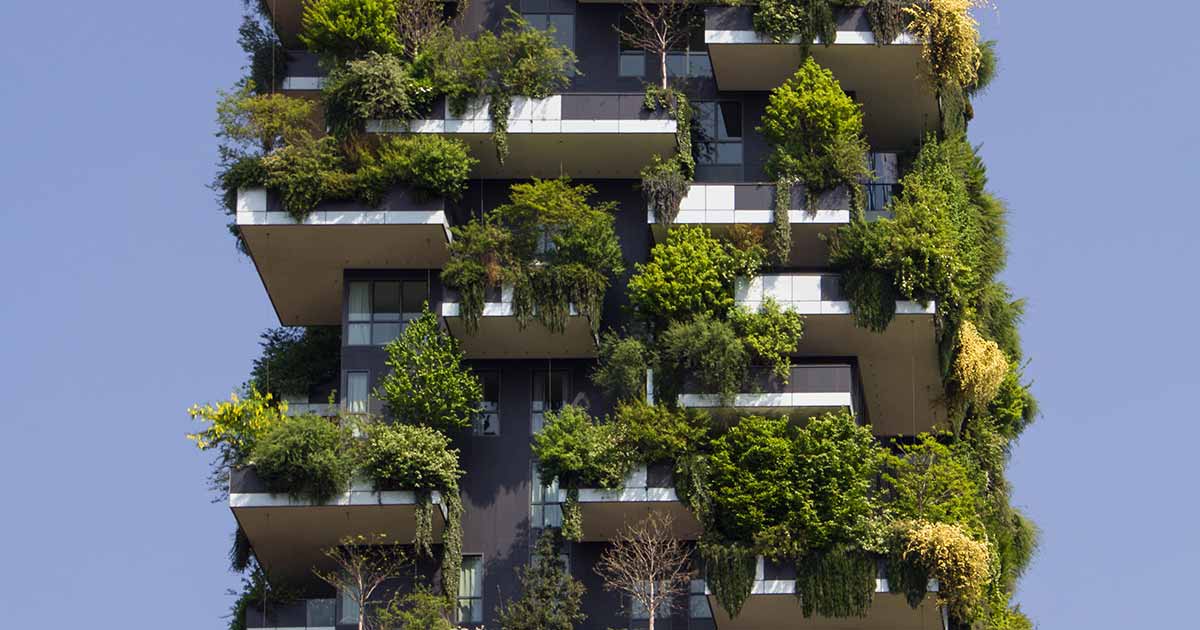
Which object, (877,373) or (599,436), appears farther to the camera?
(877,373)

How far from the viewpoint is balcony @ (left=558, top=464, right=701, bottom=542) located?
75.6 metres

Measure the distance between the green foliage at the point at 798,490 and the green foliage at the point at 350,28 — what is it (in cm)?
1348

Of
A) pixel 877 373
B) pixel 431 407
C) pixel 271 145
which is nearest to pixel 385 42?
pixel 271 145

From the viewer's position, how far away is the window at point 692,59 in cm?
8144

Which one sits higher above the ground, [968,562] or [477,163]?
[477,163]

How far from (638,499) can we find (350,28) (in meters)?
13.6

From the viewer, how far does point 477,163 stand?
257 feet

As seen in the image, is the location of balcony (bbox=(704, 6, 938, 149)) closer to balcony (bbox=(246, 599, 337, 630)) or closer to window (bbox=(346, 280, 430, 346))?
window (bbox=(346, 280, 430, 346))

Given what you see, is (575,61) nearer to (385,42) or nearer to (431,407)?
(385,42)

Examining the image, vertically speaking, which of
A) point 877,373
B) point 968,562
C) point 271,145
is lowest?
point 968,562

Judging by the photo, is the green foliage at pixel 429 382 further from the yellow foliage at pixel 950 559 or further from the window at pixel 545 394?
the yellow foliage at pixel 950 559

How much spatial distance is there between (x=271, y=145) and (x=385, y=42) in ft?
12.4

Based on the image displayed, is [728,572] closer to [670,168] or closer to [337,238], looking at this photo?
[670,168]

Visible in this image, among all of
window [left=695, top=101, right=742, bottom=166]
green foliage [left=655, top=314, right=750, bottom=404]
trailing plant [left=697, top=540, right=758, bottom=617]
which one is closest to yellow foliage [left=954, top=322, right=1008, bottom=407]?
green foliage [left=655, top=314, right=750, bottom=404]
